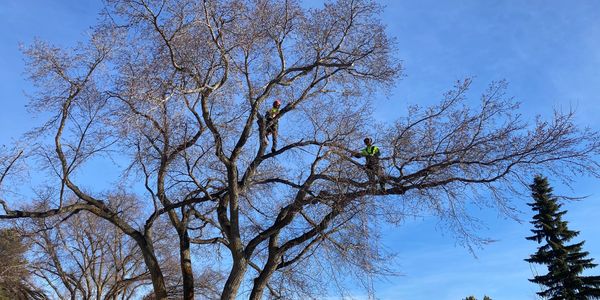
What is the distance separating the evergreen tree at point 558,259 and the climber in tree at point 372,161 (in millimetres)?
20080

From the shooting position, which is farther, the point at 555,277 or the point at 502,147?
the point at 555,277

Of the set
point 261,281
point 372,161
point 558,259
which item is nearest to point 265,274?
point 261,281

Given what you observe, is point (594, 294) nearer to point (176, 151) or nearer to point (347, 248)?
point (347, 248)

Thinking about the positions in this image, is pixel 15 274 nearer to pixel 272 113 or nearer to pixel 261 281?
pixel 261 281

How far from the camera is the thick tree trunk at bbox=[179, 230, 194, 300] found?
12430 mm

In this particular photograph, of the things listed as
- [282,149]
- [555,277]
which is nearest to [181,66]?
[282,149]

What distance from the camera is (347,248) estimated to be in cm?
1026

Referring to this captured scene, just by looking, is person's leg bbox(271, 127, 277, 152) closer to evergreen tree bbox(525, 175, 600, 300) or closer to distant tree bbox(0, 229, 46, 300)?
distant tree bbox(0, 229, 46, 300)

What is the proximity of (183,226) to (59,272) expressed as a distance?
14359 millimetres

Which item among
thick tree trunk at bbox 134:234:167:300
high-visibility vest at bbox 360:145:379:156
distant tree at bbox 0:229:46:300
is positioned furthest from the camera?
distant tree at bbox 0:229:46:300

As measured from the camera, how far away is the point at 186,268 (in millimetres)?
12734

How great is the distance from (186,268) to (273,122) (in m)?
4.00

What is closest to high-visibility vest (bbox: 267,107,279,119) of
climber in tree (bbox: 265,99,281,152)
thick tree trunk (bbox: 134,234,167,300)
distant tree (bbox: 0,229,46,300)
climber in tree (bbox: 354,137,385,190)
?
climber in tree (bbox: 265,99,281,152)

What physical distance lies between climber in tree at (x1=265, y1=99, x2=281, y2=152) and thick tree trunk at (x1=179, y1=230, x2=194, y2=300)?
10.2ft
